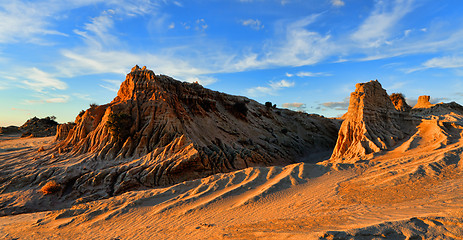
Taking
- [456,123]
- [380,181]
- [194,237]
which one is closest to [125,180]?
[194,237]

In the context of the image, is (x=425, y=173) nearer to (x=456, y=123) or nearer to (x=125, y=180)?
(x=456, y=123)

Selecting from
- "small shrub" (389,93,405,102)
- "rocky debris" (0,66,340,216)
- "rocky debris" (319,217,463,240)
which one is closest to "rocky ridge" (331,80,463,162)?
"small shrub" (389,93,405,102)

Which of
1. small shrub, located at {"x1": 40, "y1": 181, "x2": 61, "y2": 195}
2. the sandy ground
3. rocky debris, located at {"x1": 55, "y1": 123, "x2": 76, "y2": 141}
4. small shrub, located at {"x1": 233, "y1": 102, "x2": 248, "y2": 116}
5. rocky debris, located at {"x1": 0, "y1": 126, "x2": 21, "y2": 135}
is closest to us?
the sandy ground

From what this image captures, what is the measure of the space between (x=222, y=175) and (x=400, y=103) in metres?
18.5

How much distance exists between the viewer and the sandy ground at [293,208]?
5.52 meters

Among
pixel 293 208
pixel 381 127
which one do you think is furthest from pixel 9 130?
pixel 381 127

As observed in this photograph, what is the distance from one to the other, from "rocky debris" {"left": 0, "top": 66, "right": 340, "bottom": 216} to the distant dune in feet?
0.26

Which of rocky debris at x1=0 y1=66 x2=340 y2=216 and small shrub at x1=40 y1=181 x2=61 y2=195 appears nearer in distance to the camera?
small shrub at x1=40 y1=181 x2=61 y2=195

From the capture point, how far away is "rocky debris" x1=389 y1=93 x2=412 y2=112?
2011 centimetres

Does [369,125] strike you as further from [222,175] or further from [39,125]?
[39,125]

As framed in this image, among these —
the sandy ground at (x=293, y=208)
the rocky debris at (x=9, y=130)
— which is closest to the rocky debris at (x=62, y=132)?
the sandy ground at (x=293, y=208)

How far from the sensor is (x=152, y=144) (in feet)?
53.6

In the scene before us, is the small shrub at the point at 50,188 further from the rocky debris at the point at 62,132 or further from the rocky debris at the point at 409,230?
the rocky debris at the point at 409,230

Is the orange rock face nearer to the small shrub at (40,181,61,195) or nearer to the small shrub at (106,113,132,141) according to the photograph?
the small shrub at (106,113,132,141)
